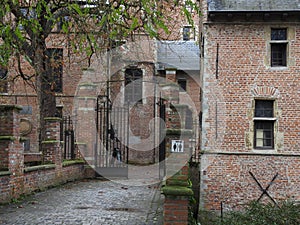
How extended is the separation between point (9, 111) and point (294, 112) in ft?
29.0

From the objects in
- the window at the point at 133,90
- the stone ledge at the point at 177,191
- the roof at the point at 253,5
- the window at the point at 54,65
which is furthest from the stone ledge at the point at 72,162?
the window at the point at 133,90

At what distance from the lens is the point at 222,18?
13.6 m

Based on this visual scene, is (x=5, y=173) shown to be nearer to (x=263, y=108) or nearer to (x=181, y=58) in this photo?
(x=263, y=108)

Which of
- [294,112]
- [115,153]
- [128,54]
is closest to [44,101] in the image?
[115,153]

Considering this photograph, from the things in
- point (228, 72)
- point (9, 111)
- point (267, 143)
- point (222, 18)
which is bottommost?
point (267, 143)

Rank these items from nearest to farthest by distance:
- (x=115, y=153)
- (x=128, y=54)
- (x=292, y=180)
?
(x=292, y=180), (x=115, y=153), (x=128, y=54)

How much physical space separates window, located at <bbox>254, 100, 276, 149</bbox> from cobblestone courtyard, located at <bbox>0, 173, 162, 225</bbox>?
382 centimetres

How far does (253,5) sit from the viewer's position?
13.4 m

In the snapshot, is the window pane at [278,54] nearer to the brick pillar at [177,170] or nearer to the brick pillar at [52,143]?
the brick pillar at [52,143]

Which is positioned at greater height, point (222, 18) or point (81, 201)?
point (222, 18)

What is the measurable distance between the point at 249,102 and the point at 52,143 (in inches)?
256

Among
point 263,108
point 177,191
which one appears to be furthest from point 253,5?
point 177,191

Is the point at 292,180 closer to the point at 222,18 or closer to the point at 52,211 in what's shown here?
the point at 222,18

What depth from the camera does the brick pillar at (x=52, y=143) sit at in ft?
42.4
